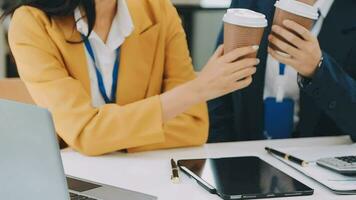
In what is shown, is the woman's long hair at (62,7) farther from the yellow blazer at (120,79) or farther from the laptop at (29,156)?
the laptop at (29,156)

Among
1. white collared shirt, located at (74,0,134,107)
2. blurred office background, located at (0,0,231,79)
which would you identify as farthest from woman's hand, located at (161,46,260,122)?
blurred office background, located at (0,0,231,79)

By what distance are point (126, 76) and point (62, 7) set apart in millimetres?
246

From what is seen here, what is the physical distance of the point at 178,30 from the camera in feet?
5.29

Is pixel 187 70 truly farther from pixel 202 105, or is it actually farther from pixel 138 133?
pixel 138 133

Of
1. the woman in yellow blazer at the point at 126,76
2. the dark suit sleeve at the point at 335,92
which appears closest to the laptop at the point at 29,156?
the woman in yellow blazer at the point at 126,76

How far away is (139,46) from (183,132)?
27cm

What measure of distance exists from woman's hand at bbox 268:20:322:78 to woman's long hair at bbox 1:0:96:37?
474mm

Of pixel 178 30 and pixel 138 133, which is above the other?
pixel 178 30

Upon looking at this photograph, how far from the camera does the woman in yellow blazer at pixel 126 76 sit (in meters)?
1.35

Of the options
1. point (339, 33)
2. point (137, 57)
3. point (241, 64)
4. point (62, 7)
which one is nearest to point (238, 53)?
point (241, 64)

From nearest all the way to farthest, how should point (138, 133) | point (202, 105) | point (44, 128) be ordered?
1. point (44, 128)
2. point (138, 133)
3. point (202, 105)

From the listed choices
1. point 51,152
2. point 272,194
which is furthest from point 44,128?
point 272,194

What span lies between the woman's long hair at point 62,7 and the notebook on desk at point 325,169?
0.60 m

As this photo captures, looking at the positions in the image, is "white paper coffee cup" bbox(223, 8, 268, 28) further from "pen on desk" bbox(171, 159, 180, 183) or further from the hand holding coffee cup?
"pen on desk" bbox(171, 159, 180, 183)
